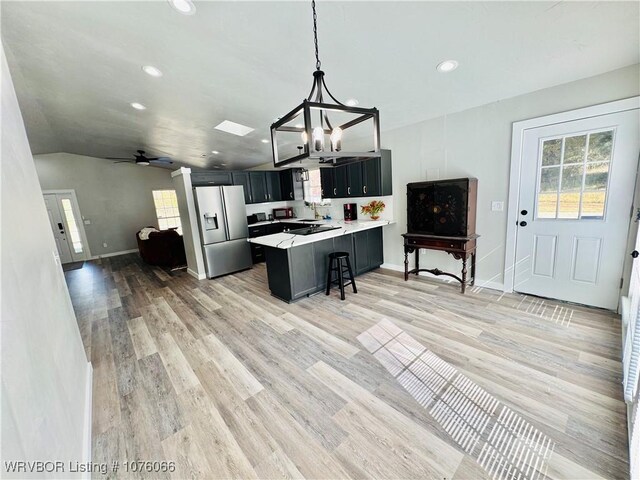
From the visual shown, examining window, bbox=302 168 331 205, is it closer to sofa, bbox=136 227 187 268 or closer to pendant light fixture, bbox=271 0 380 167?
sofa, bbox=136 227 187 268

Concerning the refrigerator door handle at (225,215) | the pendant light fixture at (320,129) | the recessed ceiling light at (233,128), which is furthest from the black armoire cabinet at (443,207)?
the refrigerator door handle at (225,215)

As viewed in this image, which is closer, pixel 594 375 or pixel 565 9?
pixel 565 9

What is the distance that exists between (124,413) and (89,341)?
1560 millimetres

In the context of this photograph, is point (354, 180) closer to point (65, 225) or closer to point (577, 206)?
point (577, 206)

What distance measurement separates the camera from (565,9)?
175 centimetres

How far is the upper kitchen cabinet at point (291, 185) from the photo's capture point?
242 inches

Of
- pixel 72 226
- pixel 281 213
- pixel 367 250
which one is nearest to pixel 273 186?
pixel 281 213

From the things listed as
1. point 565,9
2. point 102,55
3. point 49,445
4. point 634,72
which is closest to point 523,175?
point 634,72

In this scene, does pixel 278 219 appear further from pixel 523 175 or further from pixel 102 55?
pixel 523 175

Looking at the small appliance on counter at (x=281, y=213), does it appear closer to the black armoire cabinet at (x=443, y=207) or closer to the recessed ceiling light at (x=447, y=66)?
the black armoire cabinet at (x=443, y=207)

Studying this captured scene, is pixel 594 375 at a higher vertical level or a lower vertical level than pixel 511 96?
lower

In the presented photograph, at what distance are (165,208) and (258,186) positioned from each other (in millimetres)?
4384

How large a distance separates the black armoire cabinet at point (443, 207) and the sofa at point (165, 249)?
16.8 feet

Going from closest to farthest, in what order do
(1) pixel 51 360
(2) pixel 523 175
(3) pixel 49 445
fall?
1. (3) pixel 49 445
2. (1) pixel 51 360
3. (2) pixel 523 175
